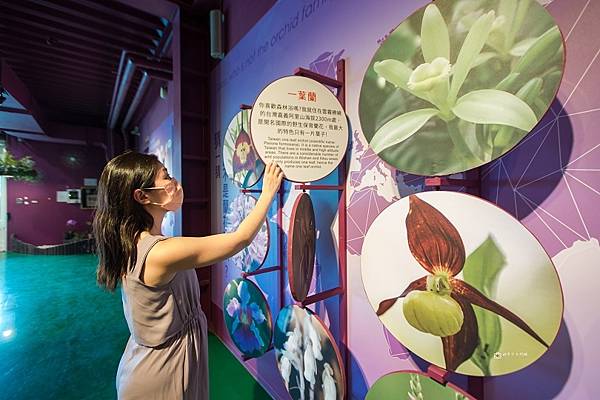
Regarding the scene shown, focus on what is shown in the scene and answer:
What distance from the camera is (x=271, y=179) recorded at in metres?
1.00

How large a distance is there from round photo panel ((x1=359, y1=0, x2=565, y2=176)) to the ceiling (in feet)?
11.4

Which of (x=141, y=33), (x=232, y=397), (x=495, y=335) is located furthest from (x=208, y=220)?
(x=495, y=335)

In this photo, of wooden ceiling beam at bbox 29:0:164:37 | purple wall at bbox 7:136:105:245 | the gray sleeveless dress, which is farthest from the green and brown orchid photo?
purple wall at bbox 7:136:105:245

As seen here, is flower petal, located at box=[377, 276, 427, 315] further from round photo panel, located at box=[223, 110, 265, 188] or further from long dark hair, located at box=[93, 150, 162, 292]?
round photo panel, located at box=[223, 110, 265, 188]

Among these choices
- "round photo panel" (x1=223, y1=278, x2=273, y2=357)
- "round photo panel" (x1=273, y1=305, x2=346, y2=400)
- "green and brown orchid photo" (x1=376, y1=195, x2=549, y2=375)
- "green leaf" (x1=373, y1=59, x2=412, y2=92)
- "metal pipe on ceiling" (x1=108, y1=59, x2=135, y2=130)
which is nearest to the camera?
"green and brown orchid photo" (x1=376, y1=195, x2=549, y2=375)

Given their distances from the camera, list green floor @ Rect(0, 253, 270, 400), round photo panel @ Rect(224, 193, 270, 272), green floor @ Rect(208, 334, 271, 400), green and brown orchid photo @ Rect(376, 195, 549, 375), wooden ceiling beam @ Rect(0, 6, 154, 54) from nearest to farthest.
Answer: green and brown orchid photo @ Rect(376, 195, 549, 375) < round photo panel @ Rect(224, 193, 270, 272) < green floor @ Rect(208, 334, 271, 400) < green floor @ Rect(0, 253, 270, 400) < wooden ceiling beam @ Rect(0, 6, 154, 54)

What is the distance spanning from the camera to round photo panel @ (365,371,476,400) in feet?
2.45

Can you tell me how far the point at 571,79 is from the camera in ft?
2.32

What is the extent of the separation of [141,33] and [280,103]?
12.2ft

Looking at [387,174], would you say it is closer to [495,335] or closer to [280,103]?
→ [280,103]

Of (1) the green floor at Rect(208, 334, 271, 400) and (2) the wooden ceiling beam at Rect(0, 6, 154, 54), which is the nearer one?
(1) the green floor at Rect(208, 334, 271, 400)

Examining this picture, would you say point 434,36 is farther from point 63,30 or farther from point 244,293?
point 63,30

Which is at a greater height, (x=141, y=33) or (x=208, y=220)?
(x=141, y=33)

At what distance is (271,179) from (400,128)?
456mm
